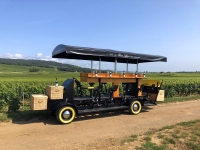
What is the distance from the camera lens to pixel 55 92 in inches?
299

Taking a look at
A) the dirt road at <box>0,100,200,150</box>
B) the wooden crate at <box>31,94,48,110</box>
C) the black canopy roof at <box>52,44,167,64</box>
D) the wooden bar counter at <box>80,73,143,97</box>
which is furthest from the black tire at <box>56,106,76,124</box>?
the black canopy roof at <box>52,44,167,64</box>

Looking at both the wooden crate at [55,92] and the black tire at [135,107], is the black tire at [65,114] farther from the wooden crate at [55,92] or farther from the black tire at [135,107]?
the black tire at [135,107]

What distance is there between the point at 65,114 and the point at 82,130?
1152 millimetres

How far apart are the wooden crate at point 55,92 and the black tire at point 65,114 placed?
543 millimetres

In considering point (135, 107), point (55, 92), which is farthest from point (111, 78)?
point (55, 92)

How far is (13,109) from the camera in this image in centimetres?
916

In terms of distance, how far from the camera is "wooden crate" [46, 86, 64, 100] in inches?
296

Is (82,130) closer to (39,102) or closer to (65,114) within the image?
(65,114)

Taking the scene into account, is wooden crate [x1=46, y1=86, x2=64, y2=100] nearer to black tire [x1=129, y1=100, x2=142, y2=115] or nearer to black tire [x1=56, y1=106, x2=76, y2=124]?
black tire [x1=56, y1=106, x2=76, y2=124]

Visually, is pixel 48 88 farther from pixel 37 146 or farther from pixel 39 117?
pixel 37 146

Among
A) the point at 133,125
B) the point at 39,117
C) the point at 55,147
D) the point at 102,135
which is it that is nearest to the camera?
the point at 55,147

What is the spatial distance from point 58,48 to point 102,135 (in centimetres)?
412

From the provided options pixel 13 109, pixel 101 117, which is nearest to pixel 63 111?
pixel 101 117

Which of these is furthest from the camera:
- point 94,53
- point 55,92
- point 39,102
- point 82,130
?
point 94,53
